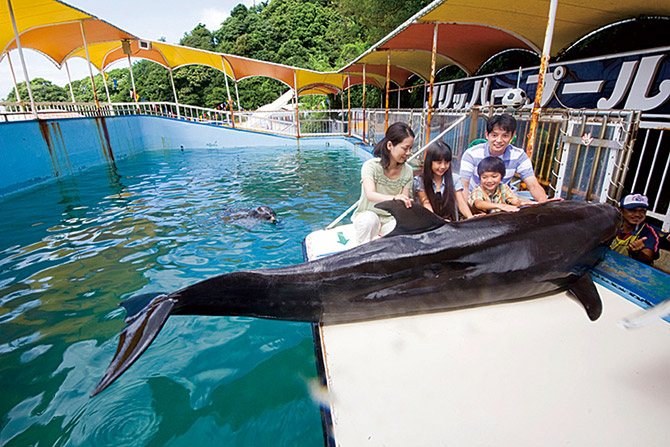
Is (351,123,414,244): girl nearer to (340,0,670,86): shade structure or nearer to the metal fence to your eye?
the metal fence

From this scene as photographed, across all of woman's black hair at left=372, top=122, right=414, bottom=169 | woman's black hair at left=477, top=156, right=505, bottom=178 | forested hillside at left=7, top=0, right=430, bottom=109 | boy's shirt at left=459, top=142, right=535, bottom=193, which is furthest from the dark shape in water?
forested hillside at left=7, top=0, right=430, bottom=109

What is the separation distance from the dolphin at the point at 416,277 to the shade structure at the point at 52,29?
48.2 ft

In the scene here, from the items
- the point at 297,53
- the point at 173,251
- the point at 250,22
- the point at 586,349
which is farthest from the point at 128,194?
the point at 250,22

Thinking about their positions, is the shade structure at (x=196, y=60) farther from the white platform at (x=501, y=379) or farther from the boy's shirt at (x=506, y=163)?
the white platform at (x=501, y=379)

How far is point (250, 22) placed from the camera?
2119 inches

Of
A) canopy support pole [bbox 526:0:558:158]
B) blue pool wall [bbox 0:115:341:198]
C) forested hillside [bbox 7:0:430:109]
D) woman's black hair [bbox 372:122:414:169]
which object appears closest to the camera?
woman's black hair [bbox 372:122:414:169]

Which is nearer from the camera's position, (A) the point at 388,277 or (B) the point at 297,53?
(A) the point at 388,277

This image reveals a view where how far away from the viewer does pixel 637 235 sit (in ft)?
11.7

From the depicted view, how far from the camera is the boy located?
348cm

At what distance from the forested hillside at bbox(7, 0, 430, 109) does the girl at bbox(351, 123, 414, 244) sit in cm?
2916

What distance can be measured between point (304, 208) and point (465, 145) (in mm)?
4372

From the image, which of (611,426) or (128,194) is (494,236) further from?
(128,194)

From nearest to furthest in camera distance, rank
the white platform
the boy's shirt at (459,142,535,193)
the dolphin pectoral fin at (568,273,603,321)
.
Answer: the white platform, the dolphin pectoral fin at (568,273,603,321), the boy's shirt at (459,142,535,193)

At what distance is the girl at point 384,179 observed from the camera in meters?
3.22
